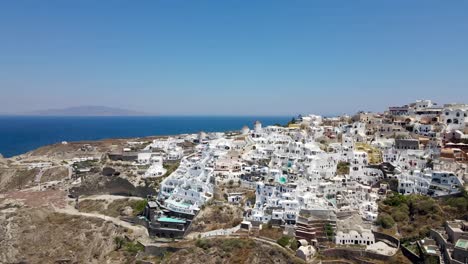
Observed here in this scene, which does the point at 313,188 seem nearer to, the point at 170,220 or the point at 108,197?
the point at 170,220

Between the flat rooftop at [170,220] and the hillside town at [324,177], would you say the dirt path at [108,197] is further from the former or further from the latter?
the flat rooftop at [170,220]

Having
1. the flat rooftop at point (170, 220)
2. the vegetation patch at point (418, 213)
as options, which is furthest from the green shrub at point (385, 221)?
the flat rooftop at point (170, 220)

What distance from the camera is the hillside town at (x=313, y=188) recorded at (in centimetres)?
2836

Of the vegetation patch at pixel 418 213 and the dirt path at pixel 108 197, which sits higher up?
the vegetation patch at pixel 418 213

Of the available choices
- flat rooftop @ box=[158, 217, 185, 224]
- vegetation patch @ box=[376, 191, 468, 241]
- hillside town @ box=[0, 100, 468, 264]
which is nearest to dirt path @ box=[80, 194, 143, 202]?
hillside town @ box=[0, 100, 468, 264]

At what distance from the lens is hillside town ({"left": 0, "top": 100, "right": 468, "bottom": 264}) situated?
2836cm

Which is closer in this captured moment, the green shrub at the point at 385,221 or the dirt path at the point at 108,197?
the green shrub at the point at 385,221

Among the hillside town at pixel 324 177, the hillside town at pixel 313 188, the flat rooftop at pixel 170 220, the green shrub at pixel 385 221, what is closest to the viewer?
the hillside town at pixel 313 188

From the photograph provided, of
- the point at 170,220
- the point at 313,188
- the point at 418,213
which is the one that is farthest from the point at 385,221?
the point at 170,220

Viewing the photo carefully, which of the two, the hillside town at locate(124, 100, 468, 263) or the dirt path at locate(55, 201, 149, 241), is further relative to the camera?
the dirt path at locate(55, 201, 149, 241)

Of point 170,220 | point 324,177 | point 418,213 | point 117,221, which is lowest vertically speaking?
point 117,221

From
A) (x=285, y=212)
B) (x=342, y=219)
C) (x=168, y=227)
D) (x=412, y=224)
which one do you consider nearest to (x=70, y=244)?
(x=168, y=227)

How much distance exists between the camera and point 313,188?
3447cm

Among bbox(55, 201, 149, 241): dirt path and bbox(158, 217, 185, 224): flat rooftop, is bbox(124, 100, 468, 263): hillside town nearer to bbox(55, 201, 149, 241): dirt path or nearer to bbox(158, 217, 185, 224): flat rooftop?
bbox(158, 217, 185, 224): flat rooftop
